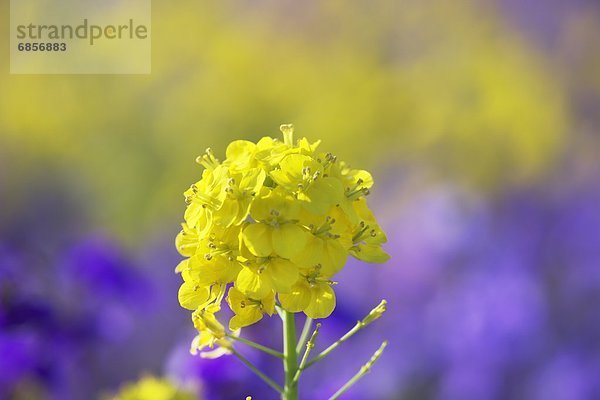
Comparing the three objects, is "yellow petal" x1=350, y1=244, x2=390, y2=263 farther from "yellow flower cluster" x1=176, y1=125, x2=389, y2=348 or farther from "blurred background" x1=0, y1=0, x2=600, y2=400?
"blurred background" x1=0, y1=0, x2=600, y2=400

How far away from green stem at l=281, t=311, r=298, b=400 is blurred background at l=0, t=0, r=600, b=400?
1.29m

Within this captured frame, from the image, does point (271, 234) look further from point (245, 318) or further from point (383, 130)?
point (383, 130)

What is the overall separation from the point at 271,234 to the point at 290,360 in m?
0.08

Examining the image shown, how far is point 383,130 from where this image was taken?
86.1 inches

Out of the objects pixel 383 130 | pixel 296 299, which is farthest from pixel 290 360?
pixel 383 130

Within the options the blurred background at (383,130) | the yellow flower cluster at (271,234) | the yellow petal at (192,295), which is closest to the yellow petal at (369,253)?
the yellow flower cluster at (271,234)

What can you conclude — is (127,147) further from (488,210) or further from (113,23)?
(488,210)

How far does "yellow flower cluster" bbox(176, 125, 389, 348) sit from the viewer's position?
0.56 meters

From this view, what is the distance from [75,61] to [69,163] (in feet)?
0.82

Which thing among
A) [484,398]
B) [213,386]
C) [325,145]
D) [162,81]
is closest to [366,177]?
[213,386]

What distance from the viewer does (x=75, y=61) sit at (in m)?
2.10

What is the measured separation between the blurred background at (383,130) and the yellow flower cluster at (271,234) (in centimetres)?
127

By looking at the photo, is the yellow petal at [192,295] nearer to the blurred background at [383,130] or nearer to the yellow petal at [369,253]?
the yellow petal at [369,253]

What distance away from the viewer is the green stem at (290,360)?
55cm
